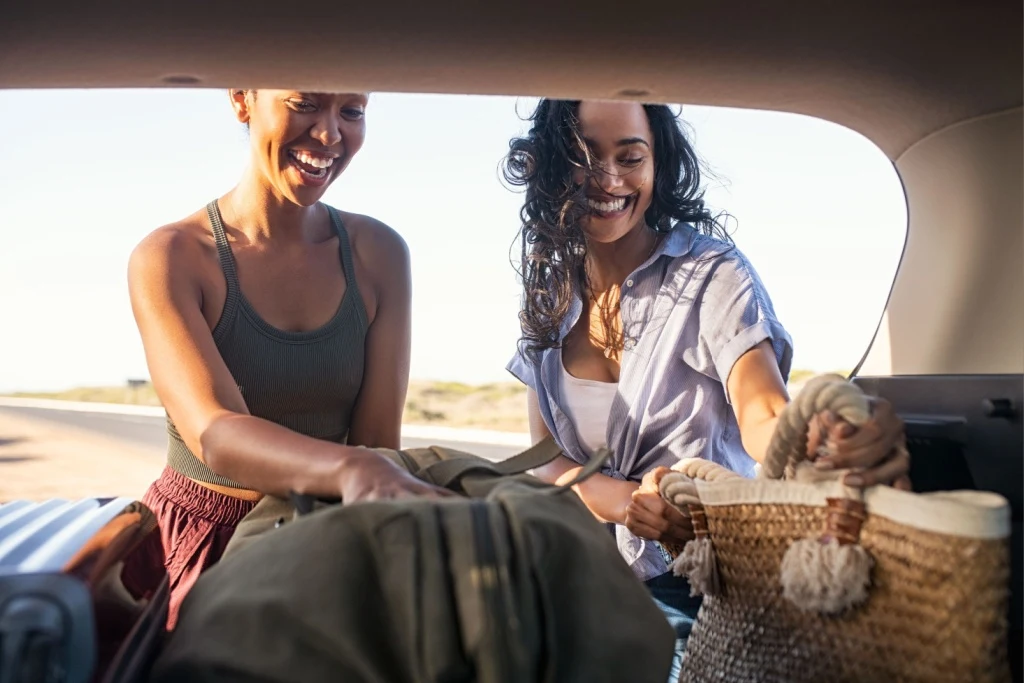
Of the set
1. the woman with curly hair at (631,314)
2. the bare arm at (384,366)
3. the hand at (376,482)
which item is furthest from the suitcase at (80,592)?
the woman with curly hair at (631,314)

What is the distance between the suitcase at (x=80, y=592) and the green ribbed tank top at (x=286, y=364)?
1.13 ft

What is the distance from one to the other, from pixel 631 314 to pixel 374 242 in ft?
1.45

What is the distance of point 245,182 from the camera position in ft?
4.69

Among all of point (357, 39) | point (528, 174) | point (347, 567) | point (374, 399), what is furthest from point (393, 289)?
point (347, 567)

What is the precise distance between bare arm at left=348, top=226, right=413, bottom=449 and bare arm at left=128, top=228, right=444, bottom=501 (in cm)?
28

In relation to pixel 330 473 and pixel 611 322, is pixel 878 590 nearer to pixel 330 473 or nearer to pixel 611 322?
pixel 330 473

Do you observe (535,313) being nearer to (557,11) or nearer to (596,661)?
(557,11)

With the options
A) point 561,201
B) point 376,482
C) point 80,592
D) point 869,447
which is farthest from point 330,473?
point 561,201

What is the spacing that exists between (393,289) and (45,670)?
931mm

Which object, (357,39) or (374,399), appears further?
(374,399)

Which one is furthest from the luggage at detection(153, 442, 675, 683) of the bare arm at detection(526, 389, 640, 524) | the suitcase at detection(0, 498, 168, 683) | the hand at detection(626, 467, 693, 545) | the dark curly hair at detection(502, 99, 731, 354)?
the dark curly hair at detection(502, 99, 731, 354)

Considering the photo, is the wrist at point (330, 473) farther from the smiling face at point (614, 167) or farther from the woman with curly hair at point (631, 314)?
the smiling face at point (614, 167)

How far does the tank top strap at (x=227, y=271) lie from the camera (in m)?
1.34

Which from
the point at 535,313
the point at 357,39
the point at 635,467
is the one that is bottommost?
the point at 635,467
